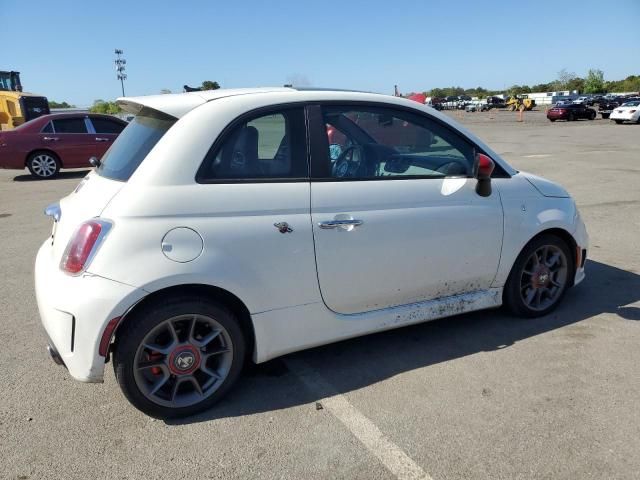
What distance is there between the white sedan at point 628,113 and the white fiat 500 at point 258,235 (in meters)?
33.3

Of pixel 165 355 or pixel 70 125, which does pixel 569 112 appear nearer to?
pixel 70 125

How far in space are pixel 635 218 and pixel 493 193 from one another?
4.81 m

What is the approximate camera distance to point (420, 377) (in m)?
3.20

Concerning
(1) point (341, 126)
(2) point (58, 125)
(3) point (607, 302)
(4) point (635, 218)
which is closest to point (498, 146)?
(4) point (635, 218)

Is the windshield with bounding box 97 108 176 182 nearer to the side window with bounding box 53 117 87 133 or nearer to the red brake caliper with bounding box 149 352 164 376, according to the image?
the red brake caliper with bounding box 149 352 164 376

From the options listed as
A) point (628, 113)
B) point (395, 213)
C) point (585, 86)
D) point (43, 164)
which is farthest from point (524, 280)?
point (585, 86)

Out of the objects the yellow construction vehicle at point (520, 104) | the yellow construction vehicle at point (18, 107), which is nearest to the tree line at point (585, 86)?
the yellow construction vehicle at point (520, 104)

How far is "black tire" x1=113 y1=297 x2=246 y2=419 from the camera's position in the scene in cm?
262

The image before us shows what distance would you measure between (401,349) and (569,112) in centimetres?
3946

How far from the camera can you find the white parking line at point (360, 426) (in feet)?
7.87

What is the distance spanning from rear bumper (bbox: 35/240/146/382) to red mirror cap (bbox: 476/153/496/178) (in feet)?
7.50

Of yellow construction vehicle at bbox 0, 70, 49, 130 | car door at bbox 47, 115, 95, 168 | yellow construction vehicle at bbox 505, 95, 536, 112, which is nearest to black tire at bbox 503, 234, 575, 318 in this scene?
car door at bbox 47, 115, 95, 168

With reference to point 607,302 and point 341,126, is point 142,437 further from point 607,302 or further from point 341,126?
point 607,302

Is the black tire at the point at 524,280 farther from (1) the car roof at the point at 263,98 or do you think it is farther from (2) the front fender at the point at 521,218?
(1) the car roof at the point at 263,98
